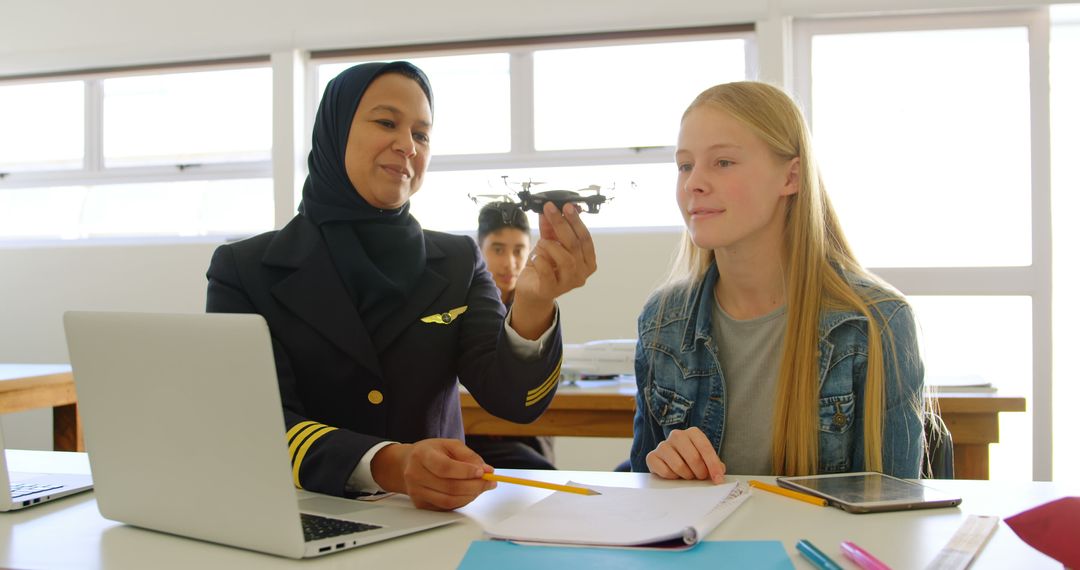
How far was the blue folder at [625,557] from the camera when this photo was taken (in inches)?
30.8

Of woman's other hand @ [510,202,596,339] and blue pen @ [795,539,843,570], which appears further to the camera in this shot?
woman's other hand @ [510,202,596,339]

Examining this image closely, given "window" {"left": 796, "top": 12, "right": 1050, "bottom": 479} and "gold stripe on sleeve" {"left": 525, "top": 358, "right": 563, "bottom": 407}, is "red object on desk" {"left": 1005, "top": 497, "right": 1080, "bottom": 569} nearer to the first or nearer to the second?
"gold stripe on sleeve" {"left": 525, "top": 358, "right": 563, "bottom": 407}

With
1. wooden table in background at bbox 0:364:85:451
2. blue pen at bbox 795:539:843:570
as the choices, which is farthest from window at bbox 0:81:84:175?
blue pen at bbox 795:539:843:570

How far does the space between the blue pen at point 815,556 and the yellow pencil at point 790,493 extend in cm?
19

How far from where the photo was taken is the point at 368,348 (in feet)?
4.31

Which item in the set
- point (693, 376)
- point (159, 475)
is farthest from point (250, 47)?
point (159, 475)

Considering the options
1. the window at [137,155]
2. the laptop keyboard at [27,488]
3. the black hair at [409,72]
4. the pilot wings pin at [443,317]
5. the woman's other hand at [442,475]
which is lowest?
the laptop keyboard at [27,488]

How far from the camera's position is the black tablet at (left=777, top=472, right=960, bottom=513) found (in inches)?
38.1

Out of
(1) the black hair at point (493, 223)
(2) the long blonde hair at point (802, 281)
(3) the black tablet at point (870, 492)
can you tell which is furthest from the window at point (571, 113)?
(3) the black tablet at point (870, 492)

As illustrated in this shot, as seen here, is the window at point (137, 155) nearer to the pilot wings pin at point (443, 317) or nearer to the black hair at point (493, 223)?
the black hair at point (493, 223)

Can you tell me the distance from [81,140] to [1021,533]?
480 cm

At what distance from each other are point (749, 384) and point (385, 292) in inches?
25.7

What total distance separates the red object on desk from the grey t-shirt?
0.68m

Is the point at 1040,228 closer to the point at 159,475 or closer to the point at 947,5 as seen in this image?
the point at 947,5
